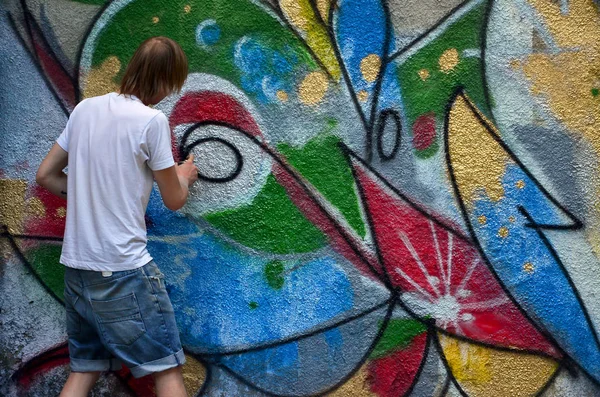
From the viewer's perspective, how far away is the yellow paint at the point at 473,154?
9.82 ft

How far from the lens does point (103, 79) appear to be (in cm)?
314

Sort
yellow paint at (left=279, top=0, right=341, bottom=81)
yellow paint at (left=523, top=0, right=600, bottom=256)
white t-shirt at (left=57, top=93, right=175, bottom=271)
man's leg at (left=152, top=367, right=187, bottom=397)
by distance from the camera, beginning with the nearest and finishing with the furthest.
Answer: white t-shirt at (left=57, top=93, right=175, bottom=271), man's leg at (left=152, top=367, right=187, bottom=397), yellow paint at (left=523, top=0, right=600, bottom=256), yellow paint at (left=279, top=0, right=341, bottom=81)

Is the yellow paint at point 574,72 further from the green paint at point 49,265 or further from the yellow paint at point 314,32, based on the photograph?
the green paint at point 49,265

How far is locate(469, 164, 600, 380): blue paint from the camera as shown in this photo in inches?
118

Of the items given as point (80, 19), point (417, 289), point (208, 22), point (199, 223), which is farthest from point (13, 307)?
point (417, 289)

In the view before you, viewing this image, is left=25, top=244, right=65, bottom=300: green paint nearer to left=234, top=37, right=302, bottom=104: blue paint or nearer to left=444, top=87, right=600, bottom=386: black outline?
left=234, top=37, right=302, bottom=104: blue paint

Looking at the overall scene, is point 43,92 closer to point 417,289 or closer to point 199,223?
point 199,223

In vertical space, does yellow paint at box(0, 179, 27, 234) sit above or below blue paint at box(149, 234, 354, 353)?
below

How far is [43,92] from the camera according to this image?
3176 mm

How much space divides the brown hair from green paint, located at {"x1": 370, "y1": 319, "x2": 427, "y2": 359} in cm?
128

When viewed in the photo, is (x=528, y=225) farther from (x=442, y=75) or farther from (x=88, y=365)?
(x=88, y=365)

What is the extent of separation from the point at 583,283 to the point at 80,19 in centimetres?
226

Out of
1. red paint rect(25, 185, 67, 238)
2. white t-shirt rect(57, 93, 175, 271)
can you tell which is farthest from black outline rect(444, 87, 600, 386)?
red paint rect(25, 185, 67, 238)

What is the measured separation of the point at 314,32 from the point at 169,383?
145 cm
